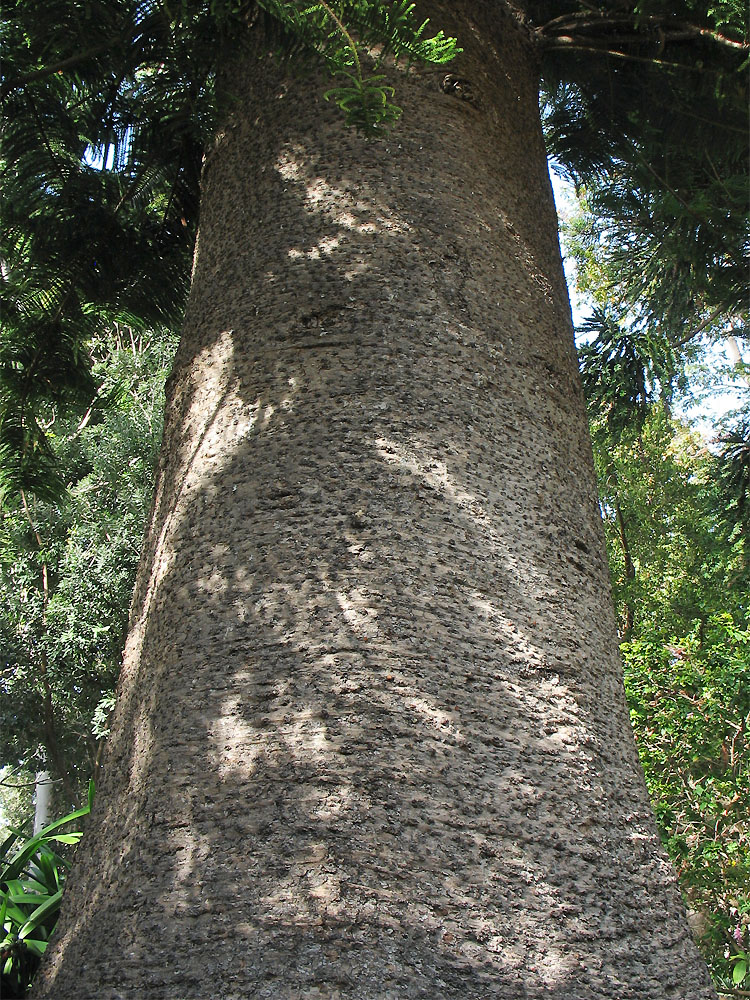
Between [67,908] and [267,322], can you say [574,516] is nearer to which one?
[267,322]

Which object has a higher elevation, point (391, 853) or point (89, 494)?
point (89, 494)

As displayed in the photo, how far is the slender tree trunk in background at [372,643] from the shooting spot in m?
A: 1.24

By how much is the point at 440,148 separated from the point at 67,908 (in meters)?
1.93

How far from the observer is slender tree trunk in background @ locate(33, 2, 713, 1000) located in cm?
124

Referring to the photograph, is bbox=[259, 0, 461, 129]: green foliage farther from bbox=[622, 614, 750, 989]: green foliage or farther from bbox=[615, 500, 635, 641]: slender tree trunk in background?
bbox=[615, 500, 635, 641]: slender tree trunk in background

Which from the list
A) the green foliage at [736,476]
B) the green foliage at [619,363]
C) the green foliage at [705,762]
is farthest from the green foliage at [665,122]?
the green foliage at [705,762]

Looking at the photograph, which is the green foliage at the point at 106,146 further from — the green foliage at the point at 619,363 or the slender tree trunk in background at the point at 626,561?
the slender tree trunk in background at the point at 626,561

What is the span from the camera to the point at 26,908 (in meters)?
3.20

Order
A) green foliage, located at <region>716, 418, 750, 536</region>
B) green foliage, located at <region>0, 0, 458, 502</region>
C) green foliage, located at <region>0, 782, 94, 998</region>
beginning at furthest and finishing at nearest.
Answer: green foliage, located at <region>716, 418, 750, 536</region> < green foliage, located at <region>0, 782, 94, 998</region> < green foliage, located at <region>0, 0, 458, 502</region>

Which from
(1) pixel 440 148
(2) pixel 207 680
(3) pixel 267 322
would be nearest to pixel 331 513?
(2) pixel 207 680

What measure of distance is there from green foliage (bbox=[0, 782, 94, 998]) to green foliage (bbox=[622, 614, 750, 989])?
3.78 meters

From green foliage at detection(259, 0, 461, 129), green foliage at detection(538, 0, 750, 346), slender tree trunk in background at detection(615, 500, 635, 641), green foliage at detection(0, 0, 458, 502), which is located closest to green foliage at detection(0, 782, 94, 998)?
A: green foliage at detection(0, 0, 458, 502)

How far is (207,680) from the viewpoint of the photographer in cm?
149

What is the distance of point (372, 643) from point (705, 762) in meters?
5.79
